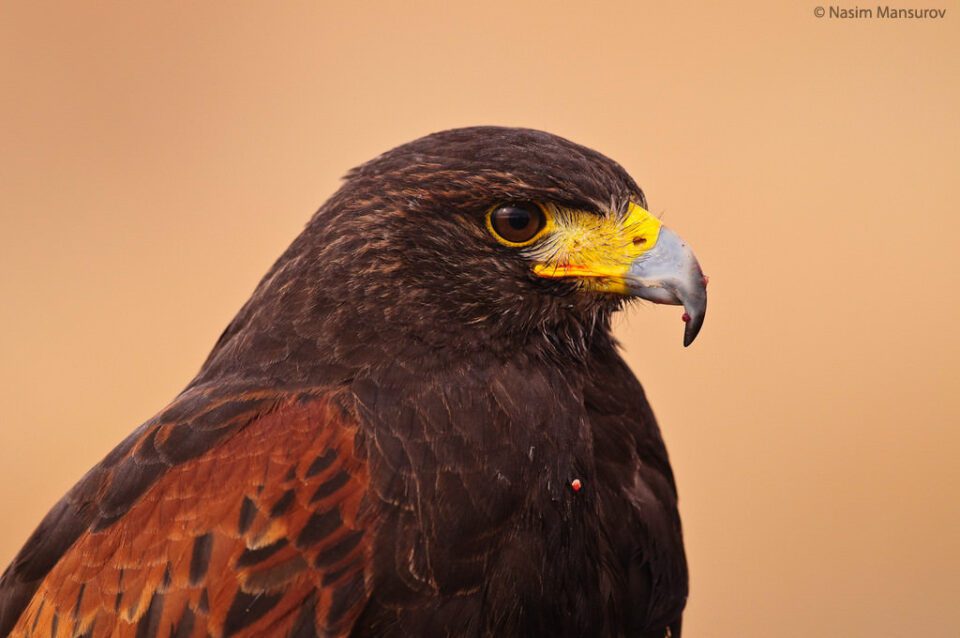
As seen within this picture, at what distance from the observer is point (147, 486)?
3461mm

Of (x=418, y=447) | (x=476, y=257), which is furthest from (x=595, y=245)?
(x=418, y=447)

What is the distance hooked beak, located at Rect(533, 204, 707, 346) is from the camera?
11.6 feet


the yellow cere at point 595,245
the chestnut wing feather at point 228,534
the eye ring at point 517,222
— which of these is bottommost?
the chestnut wing feather at point 228,534

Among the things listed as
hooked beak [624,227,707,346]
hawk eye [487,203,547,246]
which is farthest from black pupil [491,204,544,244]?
hooked beak [624,227,707,346]

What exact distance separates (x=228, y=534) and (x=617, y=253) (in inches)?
47.2

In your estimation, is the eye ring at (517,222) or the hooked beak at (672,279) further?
the eye ring at (517,222)

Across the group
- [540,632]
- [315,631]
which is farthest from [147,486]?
[540,632]

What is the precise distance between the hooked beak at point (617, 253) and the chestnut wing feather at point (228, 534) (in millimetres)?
706

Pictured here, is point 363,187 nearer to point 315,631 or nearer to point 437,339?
point 437,339

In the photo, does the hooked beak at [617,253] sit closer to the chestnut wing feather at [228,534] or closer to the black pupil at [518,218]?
the black pupil at [518,218]

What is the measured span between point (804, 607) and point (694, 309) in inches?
188

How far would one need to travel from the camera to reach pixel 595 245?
11.7 feet

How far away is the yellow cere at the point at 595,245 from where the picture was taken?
141 inches

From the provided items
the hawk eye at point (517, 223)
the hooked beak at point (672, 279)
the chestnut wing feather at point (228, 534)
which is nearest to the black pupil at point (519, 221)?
the hawk eye at point (517, 223)
